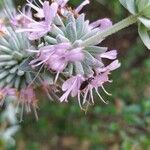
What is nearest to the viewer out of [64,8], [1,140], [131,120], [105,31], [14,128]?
[105,31]

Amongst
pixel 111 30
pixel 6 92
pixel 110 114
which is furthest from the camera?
pixel 110 114

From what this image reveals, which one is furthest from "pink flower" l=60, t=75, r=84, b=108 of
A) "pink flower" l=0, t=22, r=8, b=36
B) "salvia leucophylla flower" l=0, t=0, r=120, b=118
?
"pink flower" l=0, t=22, r=8, b=36

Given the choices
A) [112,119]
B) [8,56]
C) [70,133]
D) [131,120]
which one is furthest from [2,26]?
[70,133]

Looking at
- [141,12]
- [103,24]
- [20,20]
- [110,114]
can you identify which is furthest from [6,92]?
[110,114]

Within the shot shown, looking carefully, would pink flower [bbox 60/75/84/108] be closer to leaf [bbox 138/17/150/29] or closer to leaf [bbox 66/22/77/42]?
leaf [bbox 66/22/77/42]

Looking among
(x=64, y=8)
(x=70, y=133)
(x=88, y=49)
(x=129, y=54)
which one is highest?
(x=64, y=8)

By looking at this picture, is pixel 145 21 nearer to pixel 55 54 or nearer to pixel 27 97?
pixel 55 54

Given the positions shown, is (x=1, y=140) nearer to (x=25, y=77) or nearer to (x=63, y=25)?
(x=25, y=77)
